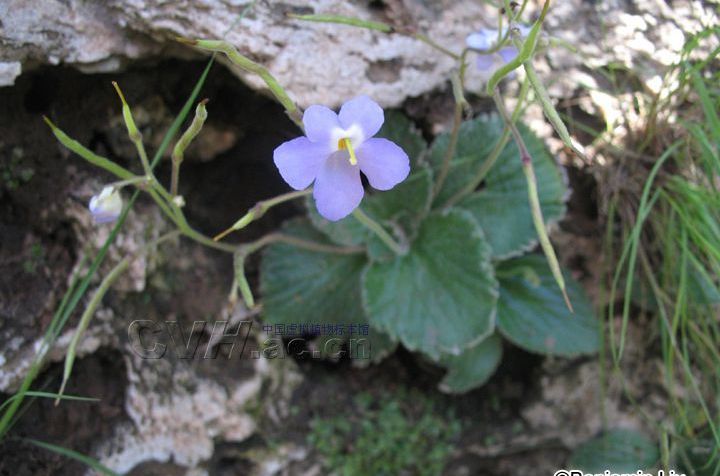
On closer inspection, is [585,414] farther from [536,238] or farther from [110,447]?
[110,447]

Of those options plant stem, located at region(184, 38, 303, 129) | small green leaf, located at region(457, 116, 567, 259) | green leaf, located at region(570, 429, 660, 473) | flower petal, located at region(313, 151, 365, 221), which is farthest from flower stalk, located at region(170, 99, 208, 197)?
green leaf, located at region(570, 429, 660, 473)

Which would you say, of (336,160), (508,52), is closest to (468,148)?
(508,52)

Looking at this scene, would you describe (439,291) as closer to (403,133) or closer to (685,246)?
(403,133)

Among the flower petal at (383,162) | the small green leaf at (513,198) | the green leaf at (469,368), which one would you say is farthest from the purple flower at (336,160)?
the green leaf at (469,368)

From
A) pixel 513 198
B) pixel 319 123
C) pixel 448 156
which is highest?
pixel 319 123

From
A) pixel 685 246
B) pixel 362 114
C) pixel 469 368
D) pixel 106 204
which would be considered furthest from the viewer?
pixel 469 368

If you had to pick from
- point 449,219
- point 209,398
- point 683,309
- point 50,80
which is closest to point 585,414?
point 683,309

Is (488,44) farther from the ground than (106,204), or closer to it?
farther from the ground

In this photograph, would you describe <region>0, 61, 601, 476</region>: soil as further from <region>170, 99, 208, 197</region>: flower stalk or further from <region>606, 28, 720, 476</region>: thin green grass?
<region>170, 99, 208, 197</region>: flower stalk

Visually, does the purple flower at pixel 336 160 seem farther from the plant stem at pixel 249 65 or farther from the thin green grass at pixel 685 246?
the thin green grass at pixel 685 246
